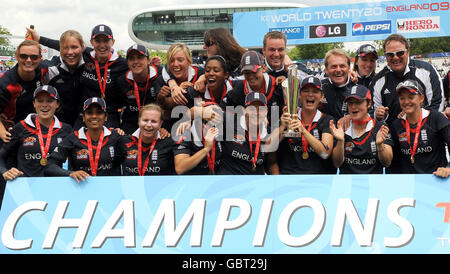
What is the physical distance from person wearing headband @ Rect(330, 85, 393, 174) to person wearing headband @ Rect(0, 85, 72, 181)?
3.06m

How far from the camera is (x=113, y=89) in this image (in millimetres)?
5301

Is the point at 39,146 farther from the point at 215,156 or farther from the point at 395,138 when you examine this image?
the point at 395,138

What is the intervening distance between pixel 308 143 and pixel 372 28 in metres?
22.9

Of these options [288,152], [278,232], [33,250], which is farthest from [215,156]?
[33,250]

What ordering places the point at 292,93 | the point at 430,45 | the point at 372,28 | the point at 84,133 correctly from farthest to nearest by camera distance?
the point at 430,45
the point at 372,28
the point at 84,133
the point at 292,93

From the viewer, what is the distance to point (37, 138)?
4539mm

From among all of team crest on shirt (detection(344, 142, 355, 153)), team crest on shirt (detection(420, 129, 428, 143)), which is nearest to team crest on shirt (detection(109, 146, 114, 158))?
team crest on shirt (detection(344, 142, 355, 153))

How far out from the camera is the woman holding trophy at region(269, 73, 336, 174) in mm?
4184

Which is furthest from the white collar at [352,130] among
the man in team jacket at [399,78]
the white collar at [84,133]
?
the white collar at [84,133]

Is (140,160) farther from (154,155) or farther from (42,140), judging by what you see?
(42,140)

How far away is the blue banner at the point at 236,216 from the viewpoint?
3.37 metres

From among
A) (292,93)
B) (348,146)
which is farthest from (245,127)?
(348,146)

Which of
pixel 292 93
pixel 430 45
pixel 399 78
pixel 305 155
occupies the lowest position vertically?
pixel 305 155

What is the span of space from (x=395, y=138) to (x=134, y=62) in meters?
3.17
